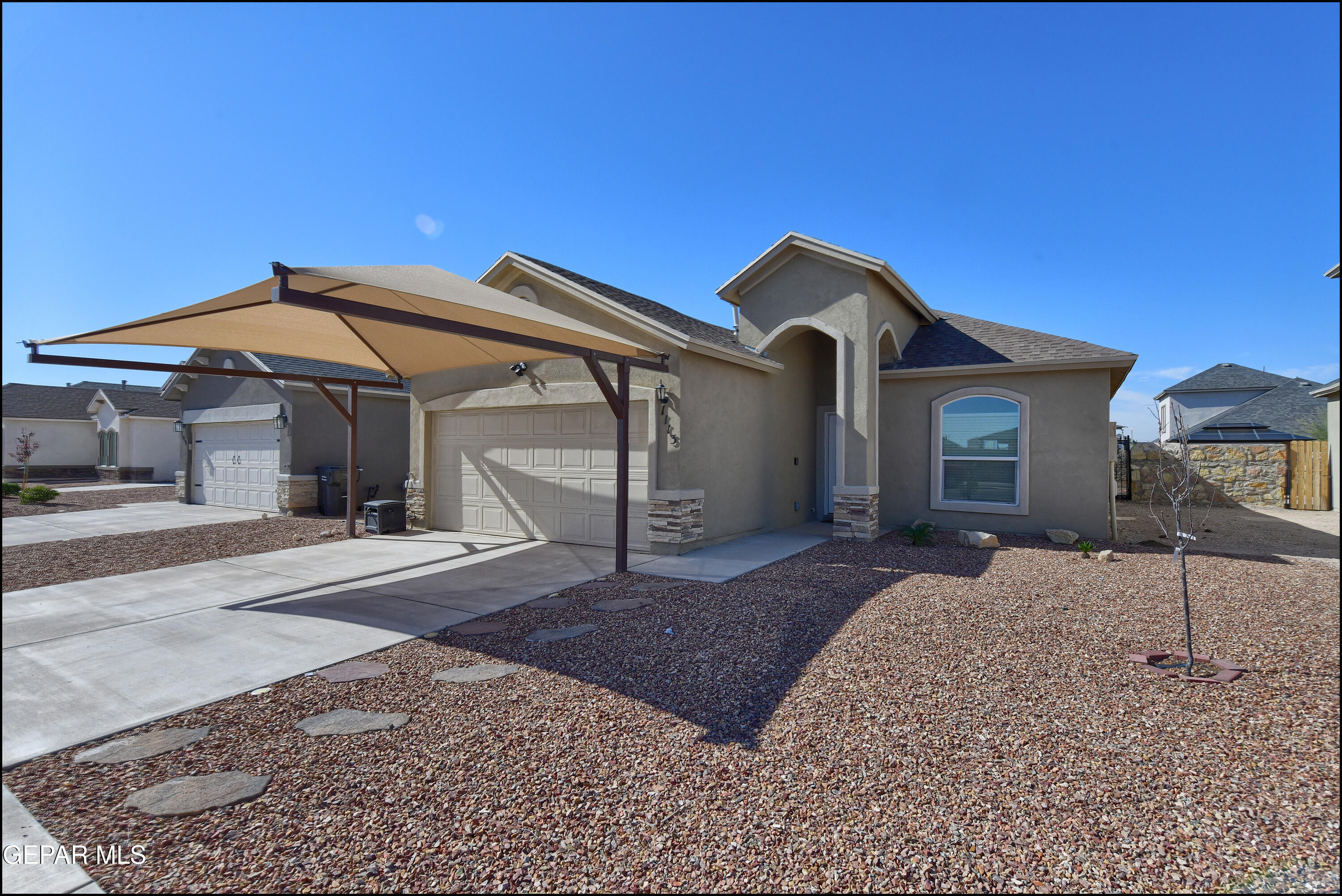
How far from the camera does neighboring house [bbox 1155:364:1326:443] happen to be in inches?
629

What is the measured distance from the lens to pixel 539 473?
9867mm

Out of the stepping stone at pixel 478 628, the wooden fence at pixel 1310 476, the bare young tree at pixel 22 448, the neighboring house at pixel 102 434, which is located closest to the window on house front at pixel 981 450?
the stepping stone at pixel 478 628

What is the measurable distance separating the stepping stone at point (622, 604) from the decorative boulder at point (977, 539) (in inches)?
207

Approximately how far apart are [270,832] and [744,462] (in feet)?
26.2

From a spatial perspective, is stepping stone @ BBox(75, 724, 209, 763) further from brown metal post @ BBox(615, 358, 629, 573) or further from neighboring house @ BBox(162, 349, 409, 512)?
neighboring house @ BBox(162, 349, 409, 512)

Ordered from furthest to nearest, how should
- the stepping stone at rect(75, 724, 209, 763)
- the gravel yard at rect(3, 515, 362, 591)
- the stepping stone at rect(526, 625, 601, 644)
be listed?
the gravel yard at rect(3, 515, 362, 591) → the stepping stone at rect(526, 625, 601, 644) → the stepping stone at rect(75, 724, 209, 763)

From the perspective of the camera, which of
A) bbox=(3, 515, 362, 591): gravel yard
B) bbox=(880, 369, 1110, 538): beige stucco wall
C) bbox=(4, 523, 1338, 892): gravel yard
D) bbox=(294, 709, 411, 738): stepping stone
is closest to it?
bbox=(4, 523, 1338, 892): gravel yard

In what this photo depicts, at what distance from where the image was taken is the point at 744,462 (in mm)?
10062

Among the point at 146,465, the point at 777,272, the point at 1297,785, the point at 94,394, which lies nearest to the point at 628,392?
the point at 777,272

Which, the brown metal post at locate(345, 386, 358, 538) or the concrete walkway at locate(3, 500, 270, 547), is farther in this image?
the brown metal post at locate(345, 386, 358, 538)

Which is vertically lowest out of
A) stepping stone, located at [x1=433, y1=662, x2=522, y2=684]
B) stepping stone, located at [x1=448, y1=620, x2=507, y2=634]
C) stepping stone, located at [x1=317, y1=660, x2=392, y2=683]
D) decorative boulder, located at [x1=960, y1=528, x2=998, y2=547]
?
stepping stone, located at [x1=317, y1=660, x2=392, y2=683]

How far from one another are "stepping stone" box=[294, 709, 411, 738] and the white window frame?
914 cm

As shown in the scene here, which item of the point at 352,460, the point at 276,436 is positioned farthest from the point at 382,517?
the point at 276,436

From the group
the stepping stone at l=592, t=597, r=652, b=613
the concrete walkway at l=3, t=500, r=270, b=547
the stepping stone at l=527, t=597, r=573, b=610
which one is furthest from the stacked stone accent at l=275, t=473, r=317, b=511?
the stepping stone at l=592, t=597, r=652, b=613
